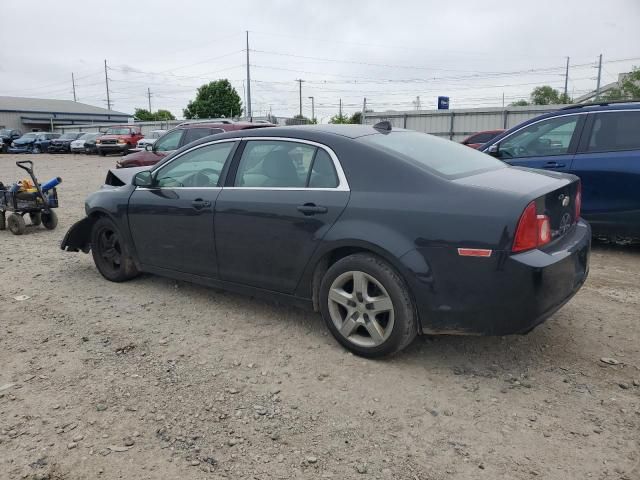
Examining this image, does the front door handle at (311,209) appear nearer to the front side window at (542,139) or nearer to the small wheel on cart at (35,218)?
the front side window at (542,139)

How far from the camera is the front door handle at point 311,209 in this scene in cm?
350

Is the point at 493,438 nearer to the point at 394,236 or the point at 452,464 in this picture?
the point at 452,464

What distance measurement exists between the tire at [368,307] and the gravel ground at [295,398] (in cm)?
15

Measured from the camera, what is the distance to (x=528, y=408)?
287 centimetres

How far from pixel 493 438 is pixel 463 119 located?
2090 cm

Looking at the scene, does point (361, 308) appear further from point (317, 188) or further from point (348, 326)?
point (317, 188)

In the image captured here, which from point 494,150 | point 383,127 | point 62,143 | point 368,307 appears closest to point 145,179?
point 383,127

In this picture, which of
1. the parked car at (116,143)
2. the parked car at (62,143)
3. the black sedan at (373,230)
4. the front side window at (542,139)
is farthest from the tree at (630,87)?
the black sedan at (373,230)

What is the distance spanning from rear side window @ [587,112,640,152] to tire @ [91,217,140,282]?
5.26 meters

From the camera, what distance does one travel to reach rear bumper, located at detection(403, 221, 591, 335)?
288 cm

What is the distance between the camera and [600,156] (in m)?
5.85

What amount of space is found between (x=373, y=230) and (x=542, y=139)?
4112 mm

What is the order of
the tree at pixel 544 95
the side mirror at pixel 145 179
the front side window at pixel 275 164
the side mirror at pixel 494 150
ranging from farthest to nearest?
the tree at pixel 544 95 < the side mirror at pixel 494 150 < the side mirror at pixel 145 179 < the front side window at pixel 275 164

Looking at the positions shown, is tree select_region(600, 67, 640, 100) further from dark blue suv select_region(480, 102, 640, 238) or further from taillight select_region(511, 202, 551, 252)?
taillight select_region(511, 202, 551, 252)
